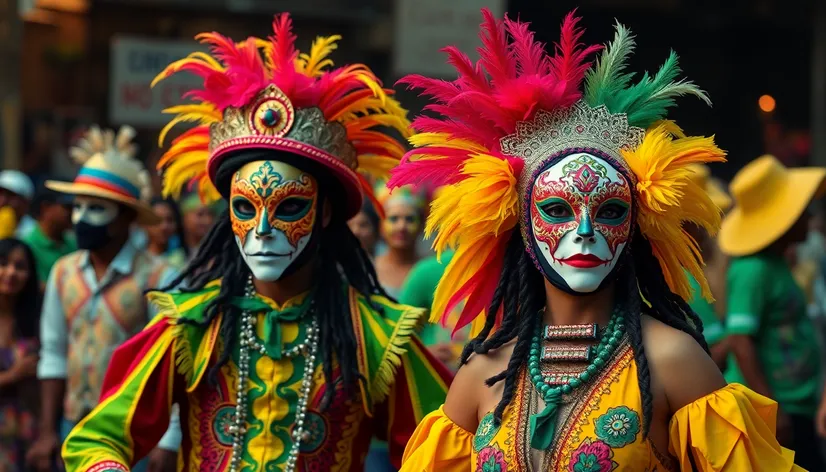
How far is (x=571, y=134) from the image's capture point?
4867 mm

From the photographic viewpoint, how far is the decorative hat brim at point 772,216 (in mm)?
8688

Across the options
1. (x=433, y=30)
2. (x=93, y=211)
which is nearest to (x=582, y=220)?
(x=93, y=211)

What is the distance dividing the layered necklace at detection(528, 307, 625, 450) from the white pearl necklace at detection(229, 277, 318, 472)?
51.7 inches

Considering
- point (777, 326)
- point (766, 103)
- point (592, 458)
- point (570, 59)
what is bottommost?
point (592, 458)

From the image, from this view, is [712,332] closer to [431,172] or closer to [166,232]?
[166,232]

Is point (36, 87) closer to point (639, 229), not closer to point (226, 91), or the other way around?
point (226, 91)

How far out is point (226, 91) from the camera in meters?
6.13

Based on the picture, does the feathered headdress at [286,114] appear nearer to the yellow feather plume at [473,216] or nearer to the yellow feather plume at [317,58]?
the yellow feather plume at [317,58]

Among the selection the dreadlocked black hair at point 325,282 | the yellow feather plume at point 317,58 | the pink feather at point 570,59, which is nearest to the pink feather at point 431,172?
the pink feather at point 570,59

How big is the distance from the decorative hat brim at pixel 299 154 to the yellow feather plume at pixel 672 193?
4.98 feet

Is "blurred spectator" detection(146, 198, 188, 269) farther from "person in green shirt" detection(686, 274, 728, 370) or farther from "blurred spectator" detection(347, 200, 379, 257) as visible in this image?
"person in green shirt" detection(686, 274, 728, 370)

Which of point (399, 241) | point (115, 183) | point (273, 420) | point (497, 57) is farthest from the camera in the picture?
point (399, 241)

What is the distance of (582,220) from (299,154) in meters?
1.58

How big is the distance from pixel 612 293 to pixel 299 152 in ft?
5.14
